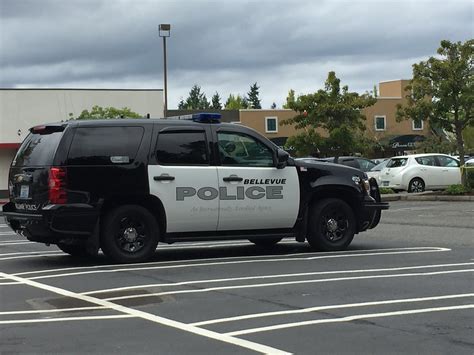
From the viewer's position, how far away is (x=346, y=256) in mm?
11312

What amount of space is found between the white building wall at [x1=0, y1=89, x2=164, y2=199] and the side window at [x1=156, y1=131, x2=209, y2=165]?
33.7 m

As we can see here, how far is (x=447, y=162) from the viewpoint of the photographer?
27625mm

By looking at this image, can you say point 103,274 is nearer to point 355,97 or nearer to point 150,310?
point 150,310

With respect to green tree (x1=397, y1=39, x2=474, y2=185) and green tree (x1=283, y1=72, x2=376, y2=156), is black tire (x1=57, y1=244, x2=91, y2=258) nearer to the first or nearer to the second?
green tree (x1=397, y1=39, x2=474, y2=185)

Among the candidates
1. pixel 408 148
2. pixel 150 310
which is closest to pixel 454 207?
pixel 150 310

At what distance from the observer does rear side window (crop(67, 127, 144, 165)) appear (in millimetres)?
10391

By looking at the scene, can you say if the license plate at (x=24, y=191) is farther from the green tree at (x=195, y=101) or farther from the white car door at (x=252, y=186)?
the green tree at (x=195, y=101)

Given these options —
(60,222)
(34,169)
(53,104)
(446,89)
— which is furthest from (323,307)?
(53,104)

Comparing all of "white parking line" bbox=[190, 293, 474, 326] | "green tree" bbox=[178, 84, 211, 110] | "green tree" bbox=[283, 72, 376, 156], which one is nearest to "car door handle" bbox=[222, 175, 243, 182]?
"white parking line" bbox=[190, 293, 474, 326]

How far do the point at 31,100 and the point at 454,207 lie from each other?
96.0 ft

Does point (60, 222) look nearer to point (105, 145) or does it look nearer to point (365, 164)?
point (105, 145)

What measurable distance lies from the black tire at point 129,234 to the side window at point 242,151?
1426 mm

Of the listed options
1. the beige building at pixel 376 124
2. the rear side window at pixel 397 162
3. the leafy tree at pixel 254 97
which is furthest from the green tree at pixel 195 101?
the rear side window at pixel 397 162

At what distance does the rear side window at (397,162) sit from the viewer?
91.4 feet
